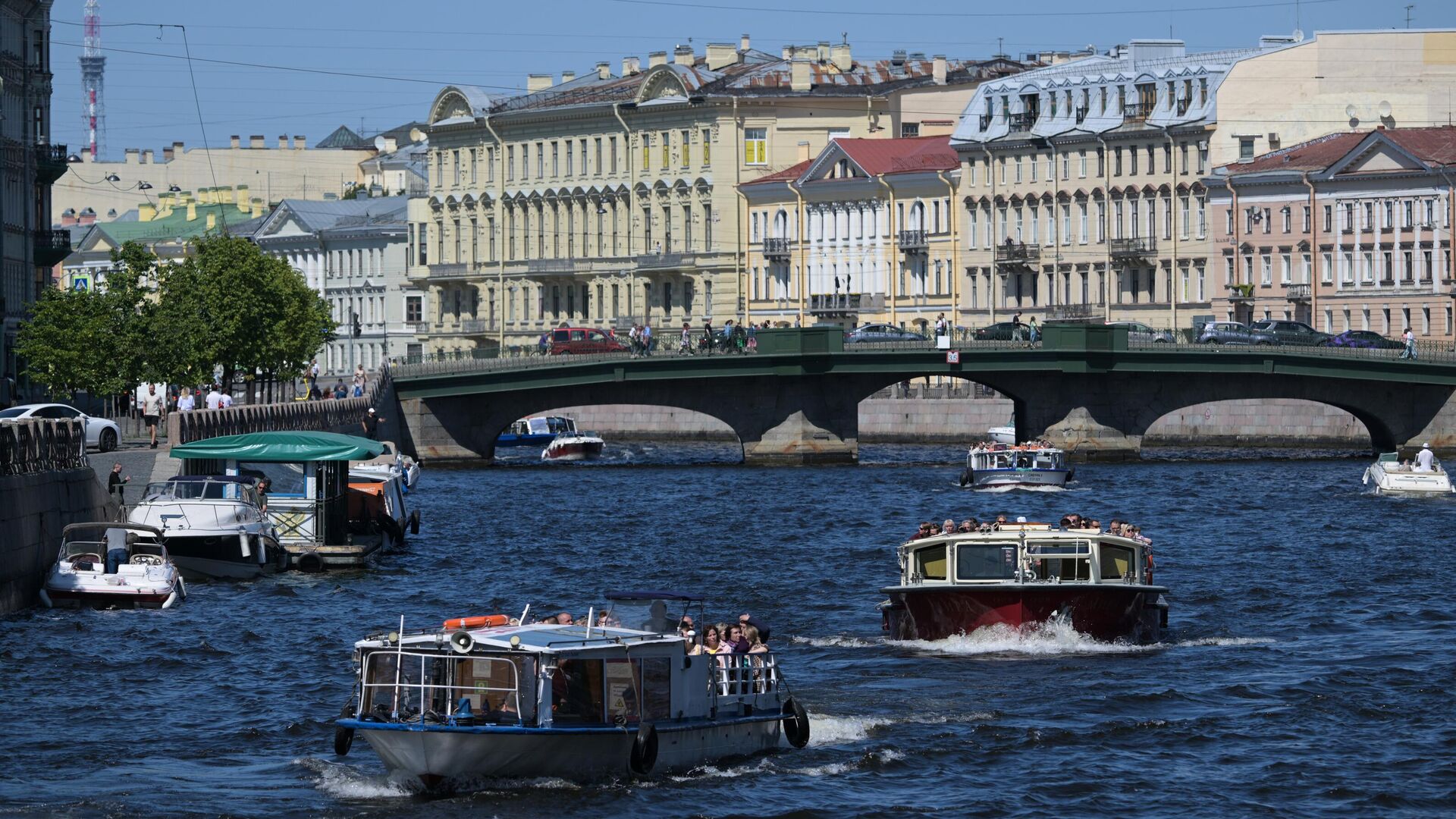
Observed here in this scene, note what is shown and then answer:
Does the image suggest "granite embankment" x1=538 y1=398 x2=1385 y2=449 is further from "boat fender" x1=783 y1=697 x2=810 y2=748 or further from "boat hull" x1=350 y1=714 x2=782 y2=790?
"boat hull" x1=350 y1=714 x2=782 y2=790

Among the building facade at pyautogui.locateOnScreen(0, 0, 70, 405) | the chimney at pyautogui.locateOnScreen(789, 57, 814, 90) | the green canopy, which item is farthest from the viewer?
the chimney at pyautogui.locateOnScreen(789, 57, 814, 90)

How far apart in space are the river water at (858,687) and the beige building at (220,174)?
390 feet

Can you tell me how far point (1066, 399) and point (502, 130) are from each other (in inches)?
2080

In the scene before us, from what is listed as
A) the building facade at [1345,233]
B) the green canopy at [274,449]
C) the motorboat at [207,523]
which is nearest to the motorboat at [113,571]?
the motorboat at [207,523]

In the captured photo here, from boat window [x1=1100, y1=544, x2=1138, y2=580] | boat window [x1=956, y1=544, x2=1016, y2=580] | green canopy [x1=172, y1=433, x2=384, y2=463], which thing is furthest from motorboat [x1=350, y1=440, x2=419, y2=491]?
boat window [x1=1100, y1=544, x2=1138, y2=580]

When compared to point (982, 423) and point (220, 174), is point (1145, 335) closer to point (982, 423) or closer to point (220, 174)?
point (982, 423)

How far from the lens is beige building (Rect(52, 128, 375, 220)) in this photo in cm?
17875

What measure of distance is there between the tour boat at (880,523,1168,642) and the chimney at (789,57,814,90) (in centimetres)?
8810

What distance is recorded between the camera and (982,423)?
104m

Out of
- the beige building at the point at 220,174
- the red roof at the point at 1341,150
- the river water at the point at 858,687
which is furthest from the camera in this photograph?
the beige building at the point at 220,174

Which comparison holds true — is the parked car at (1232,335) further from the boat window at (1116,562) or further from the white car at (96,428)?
the boat window at (1116,562)

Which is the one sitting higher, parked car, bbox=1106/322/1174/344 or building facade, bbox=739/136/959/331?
building facade, bbox=739/136/959/331

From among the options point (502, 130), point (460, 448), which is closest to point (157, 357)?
point (460, 448)

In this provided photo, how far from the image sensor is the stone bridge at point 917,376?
8519 centimetres
